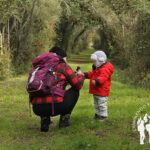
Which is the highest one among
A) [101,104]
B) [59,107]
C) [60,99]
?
[60,99]

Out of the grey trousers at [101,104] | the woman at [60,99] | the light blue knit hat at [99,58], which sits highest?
the light blue knit hat at [99,58]

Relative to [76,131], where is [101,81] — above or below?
above

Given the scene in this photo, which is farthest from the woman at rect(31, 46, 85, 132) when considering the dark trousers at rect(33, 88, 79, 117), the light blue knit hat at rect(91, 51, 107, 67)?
the light blue knit hat at rect(91, 51, 107, 67)

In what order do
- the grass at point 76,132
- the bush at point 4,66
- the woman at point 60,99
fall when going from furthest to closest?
1. the bush at point 4,66
2. the woman at point 60,99
3. the grass at point 76,132

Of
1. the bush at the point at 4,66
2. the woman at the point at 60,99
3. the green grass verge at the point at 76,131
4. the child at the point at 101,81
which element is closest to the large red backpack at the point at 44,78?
the woman at the point at 60,99

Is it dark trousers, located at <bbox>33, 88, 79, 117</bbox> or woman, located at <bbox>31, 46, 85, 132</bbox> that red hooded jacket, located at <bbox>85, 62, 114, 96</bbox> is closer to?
woman, located at <bbox>31, 46, 85, 132</bbox>

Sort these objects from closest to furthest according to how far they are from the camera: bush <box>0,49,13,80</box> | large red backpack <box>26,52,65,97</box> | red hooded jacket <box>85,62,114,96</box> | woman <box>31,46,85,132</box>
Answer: large red backpack <box>26,52,65,97</box> < woman <box>31,46,85,132</box> < red hooded jacket <box>85,62,114,96</box> < bush <box>0,49,13,80</box>

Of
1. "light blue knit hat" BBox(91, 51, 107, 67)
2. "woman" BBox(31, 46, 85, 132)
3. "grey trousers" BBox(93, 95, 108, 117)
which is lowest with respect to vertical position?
"grey trousers" BBox(93, 95, 108, 117)

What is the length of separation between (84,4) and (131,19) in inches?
147

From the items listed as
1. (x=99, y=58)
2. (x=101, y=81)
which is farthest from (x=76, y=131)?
(x=99, y=58)

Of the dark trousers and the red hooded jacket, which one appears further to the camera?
the red hooded jacket

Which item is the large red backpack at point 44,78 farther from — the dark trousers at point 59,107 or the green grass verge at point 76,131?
the green grass verge at point 76,131

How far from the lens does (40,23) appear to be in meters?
19.2

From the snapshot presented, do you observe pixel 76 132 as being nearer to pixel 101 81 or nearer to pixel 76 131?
pixel 76 131
